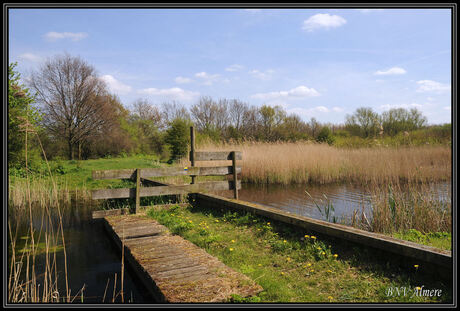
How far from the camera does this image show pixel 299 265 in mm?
3887

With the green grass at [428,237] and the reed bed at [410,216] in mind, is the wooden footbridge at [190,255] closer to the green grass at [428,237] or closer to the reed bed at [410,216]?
the green grass at [428,237]

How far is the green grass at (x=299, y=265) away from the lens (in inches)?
121

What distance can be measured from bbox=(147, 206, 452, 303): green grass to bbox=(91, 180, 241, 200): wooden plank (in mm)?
1362

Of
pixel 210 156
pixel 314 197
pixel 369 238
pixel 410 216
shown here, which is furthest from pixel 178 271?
pixel 314 197

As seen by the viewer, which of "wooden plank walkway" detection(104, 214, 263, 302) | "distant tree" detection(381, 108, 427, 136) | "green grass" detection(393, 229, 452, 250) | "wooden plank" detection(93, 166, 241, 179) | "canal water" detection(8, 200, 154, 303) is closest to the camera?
"wooden plank walkway" detection(104, 214, 263, 302)

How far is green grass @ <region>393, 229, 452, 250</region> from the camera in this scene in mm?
4396

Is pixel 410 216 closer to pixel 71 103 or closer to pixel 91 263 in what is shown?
pixel 91 263

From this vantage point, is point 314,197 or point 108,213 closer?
point 108,213

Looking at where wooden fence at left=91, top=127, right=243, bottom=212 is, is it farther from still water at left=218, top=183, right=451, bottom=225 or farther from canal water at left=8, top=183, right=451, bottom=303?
still water at left=218, top=183, right=451, bottom=225

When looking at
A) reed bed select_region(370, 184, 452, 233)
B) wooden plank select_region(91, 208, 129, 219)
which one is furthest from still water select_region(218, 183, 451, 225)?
wooden plank select_region(91, 208, 129, 219)

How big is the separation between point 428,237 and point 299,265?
7.43 ft

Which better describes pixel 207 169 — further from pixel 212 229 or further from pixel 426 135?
pixel 426 135

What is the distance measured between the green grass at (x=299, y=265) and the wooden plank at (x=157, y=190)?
4.47ft

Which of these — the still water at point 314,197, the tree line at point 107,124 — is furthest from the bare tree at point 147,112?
the still water at point 314,197
